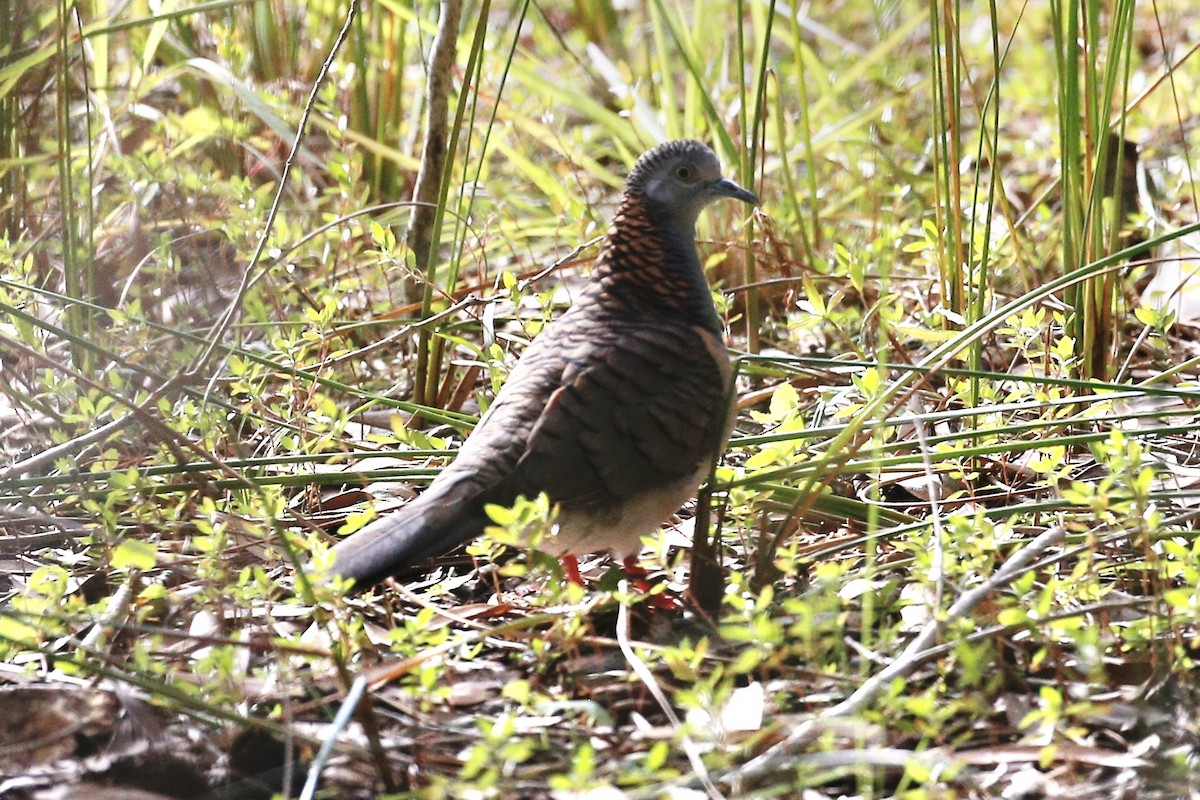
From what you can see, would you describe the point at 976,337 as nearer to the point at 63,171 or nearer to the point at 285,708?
the point at 285,708

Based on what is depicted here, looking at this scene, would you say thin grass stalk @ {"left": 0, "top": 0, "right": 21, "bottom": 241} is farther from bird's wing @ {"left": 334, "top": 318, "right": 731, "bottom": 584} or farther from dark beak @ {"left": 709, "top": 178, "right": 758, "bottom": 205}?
dark beak @ {"left": 709, "top": 178, "right": 758, "bottom": 205}

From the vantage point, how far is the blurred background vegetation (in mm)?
2029

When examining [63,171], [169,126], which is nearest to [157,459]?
[63,171]

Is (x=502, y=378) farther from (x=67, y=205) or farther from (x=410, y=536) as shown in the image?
(x=67, y=205)

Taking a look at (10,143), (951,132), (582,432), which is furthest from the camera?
(10,143)

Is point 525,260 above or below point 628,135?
below

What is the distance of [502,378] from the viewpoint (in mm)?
3018

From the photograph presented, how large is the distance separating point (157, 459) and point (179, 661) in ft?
2.26

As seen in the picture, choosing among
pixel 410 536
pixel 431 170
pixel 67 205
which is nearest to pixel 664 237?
pixel 431 170

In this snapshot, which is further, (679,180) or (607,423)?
(679,180)

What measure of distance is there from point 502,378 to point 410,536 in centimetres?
81

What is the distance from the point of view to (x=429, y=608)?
219 centimetres

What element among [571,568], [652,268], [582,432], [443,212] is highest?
[443,212]

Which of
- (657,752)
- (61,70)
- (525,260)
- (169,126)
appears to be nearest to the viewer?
(657,752)
